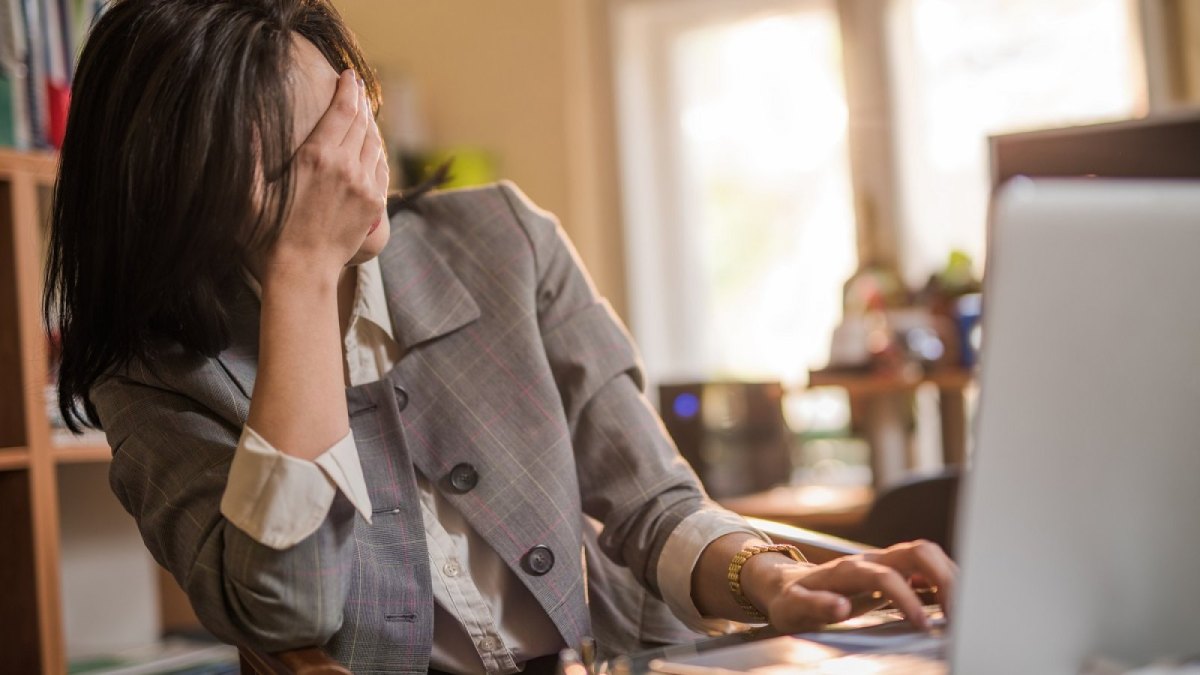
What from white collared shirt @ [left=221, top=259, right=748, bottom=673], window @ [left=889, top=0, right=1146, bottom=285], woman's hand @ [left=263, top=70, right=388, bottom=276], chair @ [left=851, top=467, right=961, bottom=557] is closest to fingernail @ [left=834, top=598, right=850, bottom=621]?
white collared shirt @ [left=221, top=259, right=748, bottom=673]

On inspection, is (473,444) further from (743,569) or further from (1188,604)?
(1188,604)

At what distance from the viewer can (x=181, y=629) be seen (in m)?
2.05

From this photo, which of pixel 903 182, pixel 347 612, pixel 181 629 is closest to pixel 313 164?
pixel 347 612

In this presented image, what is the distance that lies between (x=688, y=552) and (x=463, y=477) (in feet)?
0.74

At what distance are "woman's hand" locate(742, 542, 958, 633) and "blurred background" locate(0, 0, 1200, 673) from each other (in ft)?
3.90

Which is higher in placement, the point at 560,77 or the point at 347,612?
the point at 560,77

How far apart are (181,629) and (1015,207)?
187cm

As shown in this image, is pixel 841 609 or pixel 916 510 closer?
pixel 841 609

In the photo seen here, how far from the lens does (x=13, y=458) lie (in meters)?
1.61

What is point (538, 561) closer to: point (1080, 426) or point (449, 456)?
point (449, 456)

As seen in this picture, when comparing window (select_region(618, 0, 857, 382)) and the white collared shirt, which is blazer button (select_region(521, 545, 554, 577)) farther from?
window (select_region(618, 0, 857, 382))

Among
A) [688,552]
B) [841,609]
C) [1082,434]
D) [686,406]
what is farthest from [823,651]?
[686,406]

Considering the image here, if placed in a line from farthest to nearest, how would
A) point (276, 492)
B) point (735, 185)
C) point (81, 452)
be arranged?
point (735, 185), point (81, 452), point (276, 492)

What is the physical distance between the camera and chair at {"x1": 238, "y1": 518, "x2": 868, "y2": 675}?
2.90 ft
